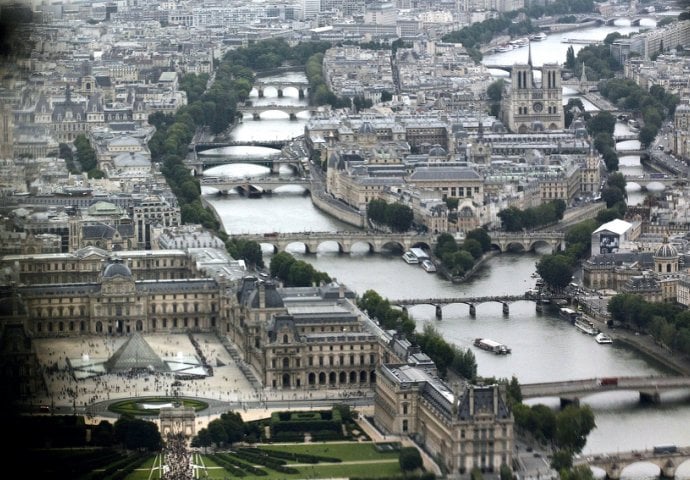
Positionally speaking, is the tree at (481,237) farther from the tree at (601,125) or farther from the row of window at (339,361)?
the tree at (601,125)

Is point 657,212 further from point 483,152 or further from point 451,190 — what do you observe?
point 483,152

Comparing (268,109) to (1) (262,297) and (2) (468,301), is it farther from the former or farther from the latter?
(1) (262,297)

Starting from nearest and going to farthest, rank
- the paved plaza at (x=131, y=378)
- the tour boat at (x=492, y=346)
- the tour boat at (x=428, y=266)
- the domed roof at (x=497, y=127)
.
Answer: the paved plaza at (x=131, y=378), the tour boat at (x=492, y=346), the tour boat at (x=428, y=266), the domed roof at (x=497, y=127)

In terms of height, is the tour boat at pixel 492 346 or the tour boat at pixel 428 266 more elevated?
the tour boat at pixel 492 346

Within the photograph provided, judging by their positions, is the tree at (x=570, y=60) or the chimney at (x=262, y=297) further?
the tree at (x=570, y=60)

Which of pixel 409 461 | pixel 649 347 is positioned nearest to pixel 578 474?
pixel 409 461

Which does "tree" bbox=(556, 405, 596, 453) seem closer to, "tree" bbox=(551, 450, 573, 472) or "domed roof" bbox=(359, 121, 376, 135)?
"tree" bbox=(551, 450, 573, 472)

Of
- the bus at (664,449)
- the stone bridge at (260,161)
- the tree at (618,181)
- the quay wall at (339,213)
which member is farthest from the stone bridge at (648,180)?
the bus at (664,449)
